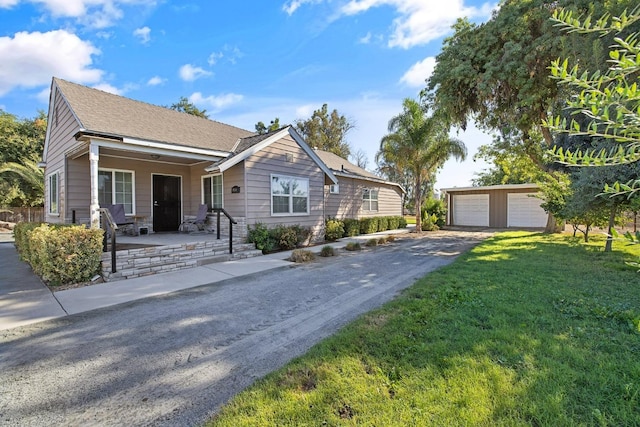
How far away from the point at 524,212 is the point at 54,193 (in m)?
24.8

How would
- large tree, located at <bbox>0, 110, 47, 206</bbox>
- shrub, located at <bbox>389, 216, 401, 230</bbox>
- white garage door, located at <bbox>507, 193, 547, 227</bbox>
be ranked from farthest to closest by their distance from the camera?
large tree, located at <bbox>0, 110, 47, 206</bbox> → white garage door, located at <bbox>507, 193, 547, 227</bbox> → shrub, located at <bbox>389, 216, 401, 230</bbox>

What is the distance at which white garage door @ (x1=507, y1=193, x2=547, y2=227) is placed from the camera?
60.6 feet

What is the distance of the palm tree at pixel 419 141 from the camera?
48.9ft

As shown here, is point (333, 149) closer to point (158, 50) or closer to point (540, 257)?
point (158, 50)

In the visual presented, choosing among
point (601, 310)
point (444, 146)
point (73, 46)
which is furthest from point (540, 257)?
point (73, 46)

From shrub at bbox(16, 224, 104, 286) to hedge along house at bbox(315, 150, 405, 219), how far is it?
944 cm

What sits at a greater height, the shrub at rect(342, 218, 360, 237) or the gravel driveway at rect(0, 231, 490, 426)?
the shrub at rect(342, 218, 360, 237)

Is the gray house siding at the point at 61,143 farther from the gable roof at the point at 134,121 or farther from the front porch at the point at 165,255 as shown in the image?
the front porch at the point at 165,255

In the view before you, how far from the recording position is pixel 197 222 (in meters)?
10.3

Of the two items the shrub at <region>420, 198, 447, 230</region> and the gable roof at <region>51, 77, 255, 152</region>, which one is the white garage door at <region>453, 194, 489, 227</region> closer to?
the shrub at <region>420, 198, 447, 230</region>

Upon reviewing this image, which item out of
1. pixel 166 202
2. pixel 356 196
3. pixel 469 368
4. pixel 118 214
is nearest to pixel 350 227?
pixel 356 196

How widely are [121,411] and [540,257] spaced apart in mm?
9594

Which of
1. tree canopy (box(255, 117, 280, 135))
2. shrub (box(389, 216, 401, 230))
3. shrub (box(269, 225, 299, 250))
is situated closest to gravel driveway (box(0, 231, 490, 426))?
shrub (box(269, 225, 299, 250))

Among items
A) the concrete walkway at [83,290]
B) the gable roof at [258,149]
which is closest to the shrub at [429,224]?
the gable roof at [258,149]
